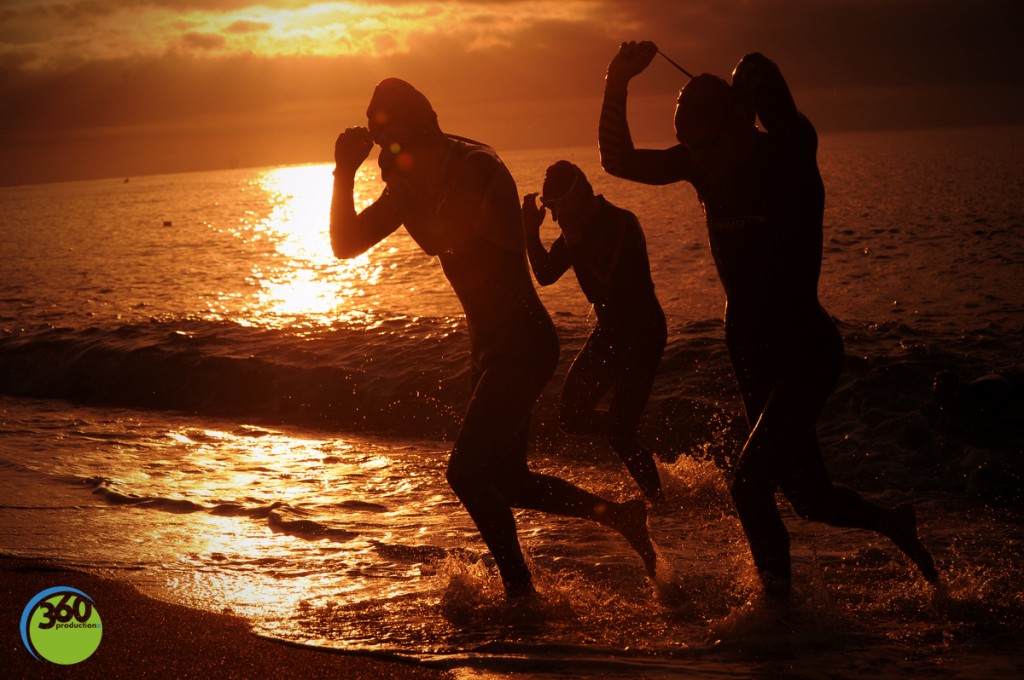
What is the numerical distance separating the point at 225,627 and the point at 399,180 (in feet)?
7.47

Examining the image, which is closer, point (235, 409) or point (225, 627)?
point (225, 627)

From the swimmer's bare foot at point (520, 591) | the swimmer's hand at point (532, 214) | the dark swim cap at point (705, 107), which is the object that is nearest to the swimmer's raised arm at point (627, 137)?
the dark swim cap at point (705, 107)

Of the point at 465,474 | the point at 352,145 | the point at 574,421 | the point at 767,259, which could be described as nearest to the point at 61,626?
the point at 465,474

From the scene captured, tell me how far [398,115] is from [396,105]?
4cm

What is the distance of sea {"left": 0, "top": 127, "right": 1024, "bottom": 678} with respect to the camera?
15.5 feet

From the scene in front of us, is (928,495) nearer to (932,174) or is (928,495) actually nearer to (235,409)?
(235,409)

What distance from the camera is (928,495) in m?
8.02

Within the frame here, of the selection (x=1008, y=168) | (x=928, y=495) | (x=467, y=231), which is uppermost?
(x=1008, y=168)

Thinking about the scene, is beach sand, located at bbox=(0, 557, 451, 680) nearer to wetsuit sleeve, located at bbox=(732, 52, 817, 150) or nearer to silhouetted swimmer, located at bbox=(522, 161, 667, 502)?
wetsuit sleeve, located at bbox=(732, 52, 817, 150)

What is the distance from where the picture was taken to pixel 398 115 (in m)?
4.55

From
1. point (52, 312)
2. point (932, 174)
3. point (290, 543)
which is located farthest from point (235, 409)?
point (932, 174)

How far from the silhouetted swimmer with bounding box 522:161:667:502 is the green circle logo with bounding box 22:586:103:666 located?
10.9 ft

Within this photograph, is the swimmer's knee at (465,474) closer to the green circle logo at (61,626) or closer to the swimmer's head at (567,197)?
the green circle logo at (61,626)

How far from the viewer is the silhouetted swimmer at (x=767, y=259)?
4344mm
